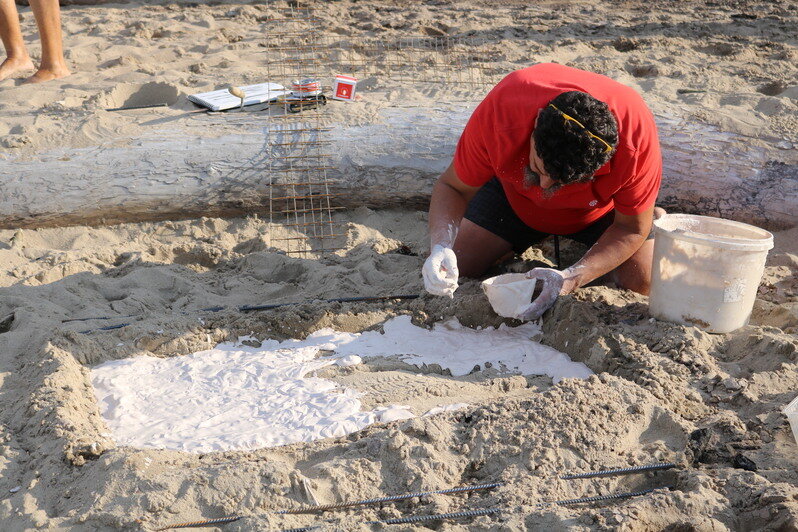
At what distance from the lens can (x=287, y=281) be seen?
11.1 feet

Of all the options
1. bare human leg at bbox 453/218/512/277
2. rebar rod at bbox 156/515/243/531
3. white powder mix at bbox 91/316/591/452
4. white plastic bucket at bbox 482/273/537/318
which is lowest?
white powder mix at bbox 91/316/591/452

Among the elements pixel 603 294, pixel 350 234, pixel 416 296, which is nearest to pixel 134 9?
pixel 350 234

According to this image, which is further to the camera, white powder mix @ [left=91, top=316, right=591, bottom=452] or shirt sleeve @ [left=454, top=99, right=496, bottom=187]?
shirt sleeve @ [left=454, top=99, right=496, bottom=187]

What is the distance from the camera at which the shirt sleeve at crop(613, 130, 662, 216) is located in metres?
2.64

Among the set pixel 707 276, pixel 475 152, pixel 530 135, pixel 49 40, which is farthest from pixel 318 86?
pixel 707 276

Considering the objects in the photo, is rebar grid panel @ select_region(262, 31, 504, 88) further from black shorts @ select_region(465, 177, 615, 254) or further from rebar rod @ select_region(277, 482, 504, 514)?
rebar rod @ select_region(277, 482, 504, 514)

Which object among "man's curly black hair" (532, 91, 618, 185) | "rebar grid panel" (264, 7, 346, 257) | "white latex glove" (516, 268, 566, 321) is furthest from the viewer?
"rebar grid panel" (264, 7, 346, 257)

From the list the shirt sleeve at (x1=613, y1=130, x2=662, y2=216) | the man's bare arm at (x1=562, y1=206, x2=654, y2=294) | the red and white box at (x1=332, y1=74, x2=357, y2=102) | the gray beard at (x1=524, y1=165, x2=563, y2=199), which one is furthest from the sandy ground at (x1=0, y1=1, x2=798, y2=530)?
the gray beard at (x1=524, y1=165, x2=563, y2=199)

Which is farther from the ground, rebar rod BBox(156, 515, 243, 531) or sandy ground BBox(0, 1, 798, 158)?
sandy ground BBox(0, 1, 798, 158)

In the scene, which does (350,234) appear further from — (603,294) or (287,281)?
(603,294)

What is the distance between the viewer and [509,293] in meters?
2.79

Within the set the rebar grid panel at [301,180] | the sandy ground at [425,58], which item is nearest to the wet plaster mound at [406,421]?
the rebar grid panel at [301,180]

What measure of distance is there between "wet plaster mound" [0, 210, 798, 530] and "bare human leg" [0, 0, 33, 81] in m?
2.02

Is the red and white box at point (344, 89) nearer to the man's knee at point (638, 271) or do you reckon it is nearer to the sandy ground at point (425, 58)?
the sandy ground at point (425, 58)
